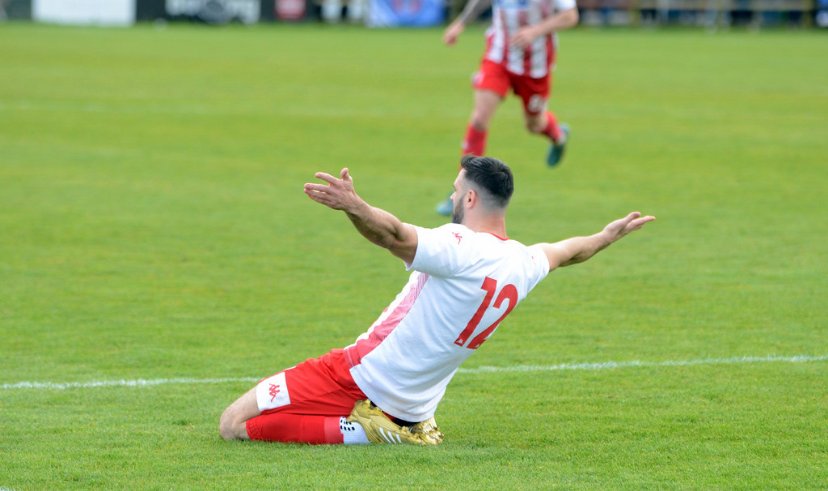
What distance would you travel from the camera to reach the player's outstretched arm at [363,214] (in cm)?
512

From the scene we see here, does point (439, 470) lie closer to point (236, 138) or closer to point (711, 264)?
point (711, 264)

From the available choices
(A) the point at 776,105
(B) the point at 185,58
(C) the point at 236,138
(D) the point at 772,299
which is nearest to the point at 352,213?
(D) the point at 772,299

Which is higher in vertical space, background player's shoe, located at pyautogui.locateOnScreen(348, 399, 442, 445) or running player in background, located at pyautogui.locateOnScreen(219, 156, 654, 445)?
running player in background, located at pyautogui.locateOnScreen(219, 156, 654, 445)

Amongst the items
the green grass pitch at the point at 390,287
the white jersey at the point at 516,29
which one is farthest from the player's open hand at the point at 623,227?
the white jersey at the point at 516,29

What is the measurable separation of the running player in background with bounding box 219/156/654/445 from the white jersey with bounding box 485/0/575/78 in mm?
7587

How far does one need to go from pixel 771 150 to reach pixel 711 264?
7718 millimetres

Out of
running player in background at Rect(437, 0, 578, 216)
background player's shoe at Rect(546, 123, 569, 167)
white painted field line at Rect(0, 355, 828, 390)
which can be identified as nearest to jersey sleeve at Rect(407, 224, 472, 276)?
white painted field line at Rect(0, 355, 828, 390)

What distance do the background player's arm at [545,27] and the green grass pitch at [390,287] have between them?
1.61 meters

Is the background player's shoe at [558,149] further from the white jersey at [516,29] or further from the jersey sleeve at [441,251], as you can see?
the jersey sleeve at [441,251]

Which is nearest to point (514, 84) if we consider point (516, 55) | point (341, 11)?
point (516, 55)

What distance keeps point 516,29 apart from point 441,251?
27.8ft

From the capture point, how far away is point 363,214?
5.18m

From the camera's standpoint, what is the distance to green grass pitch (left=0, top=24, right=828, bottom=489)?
5.81m

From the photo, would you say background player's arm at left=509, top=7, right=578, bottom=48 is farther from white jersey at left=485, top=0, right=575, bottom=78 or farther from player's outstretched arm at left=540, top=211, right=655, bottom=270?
player's outstretched arm at left=540, top=211, right=655, bottom=270
